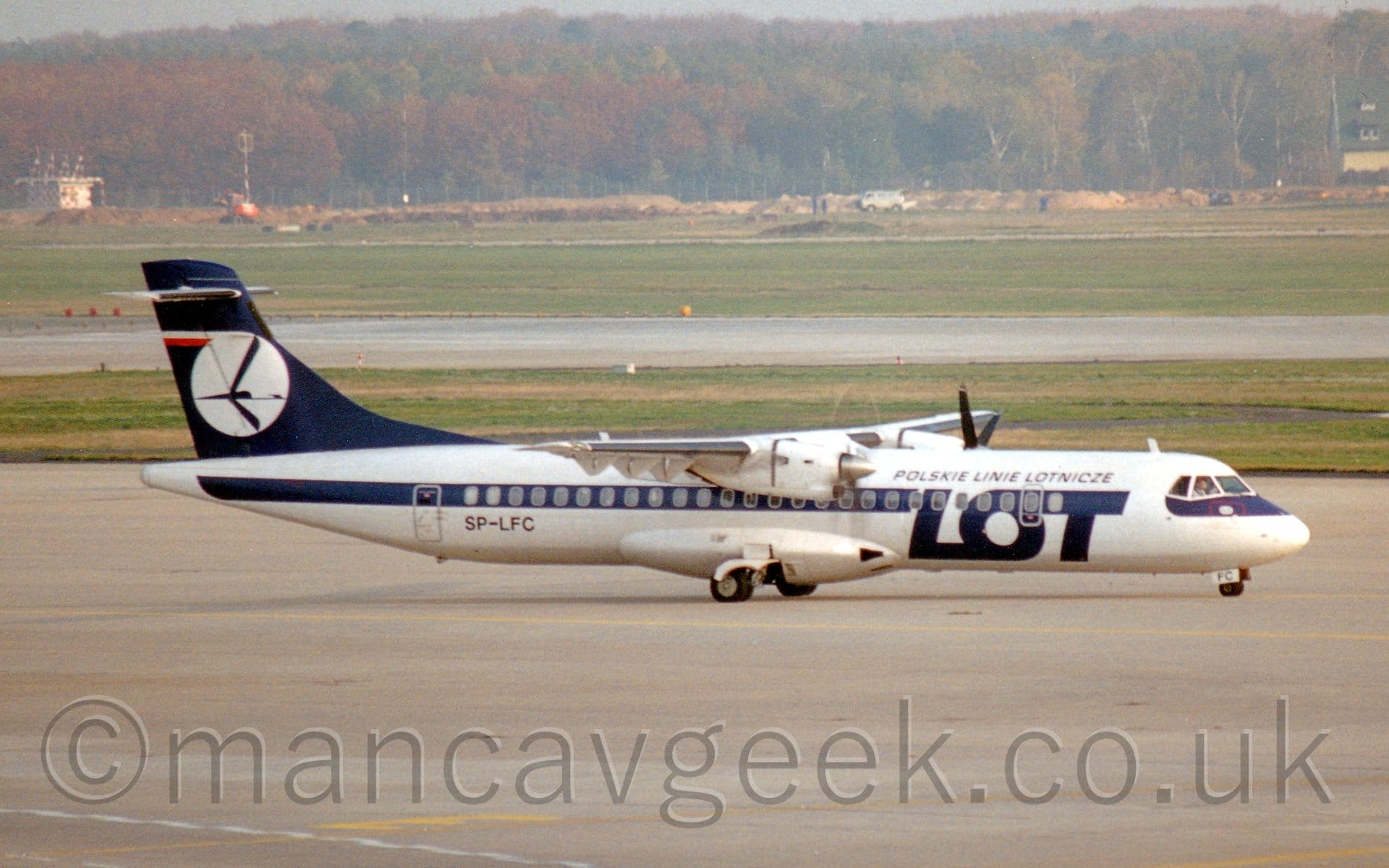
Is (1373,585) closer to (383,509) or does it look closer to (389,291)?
(383,509)

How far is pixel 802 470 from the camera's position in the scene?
1046 inches

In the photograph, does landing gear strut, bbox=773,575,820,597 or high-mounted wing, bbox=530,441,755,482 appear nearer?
high-mounted wing, bbox=530,441,755,482

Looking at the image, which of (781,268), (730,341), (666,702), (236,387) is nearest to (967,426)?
(666,702)

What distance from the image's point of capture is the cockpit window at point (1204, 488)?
85.5 feet

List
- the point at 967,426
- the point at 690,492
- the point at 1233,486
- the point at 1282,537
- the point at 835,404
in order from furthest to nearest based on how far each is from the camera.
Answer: the point at 835,404 → the point at 967,426 → the point at 690,492 → the point at 1233,486 → the point at 1282,537

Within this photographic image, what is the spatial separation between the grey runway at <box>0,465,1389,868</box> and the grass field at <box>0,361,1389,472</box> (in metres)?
13.5

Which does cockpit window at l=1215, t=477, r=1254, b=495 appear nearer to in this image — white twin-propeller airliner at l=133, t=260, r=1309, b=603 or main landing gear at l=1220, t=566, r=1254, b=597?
white twin-propeller airliner at l=133, t=260, r=1309, b=603

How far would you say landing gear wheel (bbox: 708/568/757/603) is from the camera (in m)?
27.2

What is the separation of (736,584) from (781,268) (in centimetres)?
9996

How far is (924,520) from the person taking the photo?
2642 cm

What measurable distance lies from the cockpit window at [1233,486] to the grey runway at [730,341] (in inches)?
1534

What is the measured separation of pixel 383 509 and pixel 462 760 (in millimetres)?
10819

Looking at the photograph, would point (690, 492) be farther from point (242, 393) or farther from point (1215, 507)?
point (1215, 507)

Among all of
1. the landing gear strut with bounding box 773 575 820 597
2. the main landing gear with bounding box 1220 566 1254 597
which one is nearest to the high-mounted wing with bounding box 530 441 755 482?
the landing gear strut with bounding box 773 575 820 597
